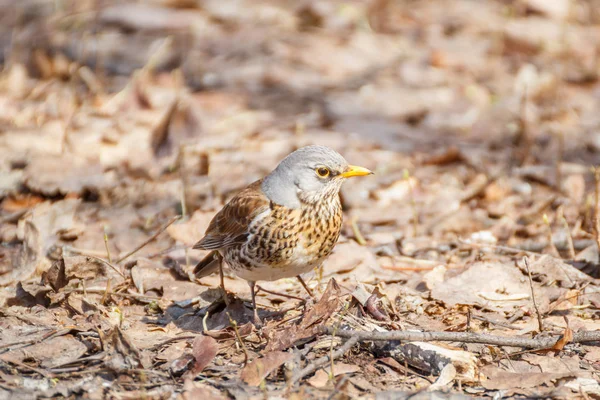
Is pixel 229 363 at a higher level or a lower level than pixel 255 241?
lower

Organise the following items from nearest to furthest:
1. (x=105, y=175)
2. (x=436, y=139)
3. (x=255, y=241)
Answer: (x=255, y=241)
(x=105, y=175)
(x=436, y=139)

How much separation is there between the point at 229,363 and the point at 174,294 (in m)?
1.32

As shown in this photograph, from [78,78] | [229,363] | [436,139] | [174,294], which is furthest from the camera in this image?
[78,78]

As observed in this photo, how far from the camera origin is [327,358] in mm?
4629

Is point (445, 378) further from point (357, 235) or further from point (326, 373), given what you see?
point (357, 235)

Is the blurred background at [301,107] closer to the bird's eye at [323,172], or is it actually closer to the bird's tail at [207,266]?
the bird's tail at [207,266]

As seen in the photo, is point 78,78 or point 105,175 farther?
point 78,78

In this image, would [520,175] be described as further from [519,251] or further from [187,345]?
[187,345]

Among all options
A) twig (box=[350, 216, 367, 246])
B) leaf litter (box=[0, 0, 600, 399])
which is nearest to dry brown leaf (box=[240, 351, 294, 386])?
leaf litter (box=[0, 0, 600, 399])

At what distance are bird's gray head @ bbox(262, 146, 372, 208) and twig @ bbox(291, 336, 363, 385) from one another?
3.78 feet

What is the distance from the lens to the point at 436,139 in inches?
368

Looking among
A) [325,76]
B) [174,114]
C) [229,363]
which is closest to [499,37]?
[325,76]

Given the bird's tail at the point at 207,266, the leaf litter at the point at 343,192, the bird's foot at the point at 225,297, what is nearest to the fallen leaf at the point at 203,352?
the leaf litter at the point at 343,192

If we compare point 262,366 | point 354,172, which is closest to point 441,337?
point 262,366
